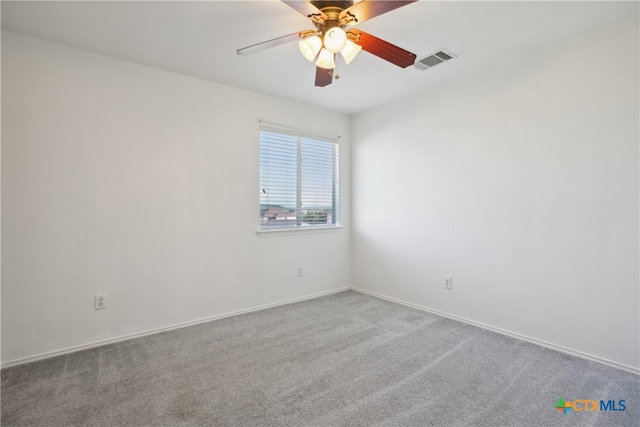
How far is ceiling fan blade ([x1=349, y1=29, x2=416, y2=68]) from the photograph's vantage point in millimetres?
1869

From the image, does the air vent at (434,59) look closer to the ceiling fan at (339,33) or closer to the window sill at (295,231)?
the ceiling fan at (339,33)

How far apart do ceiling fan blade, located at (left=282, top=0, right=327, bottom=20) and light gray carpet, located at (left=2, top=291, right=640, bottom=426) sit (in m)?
2.18

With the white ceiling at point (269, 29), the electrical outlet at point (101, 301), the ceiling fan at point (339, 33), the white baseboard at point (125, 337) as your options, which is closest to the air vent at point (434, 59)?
the white ceiling at point (269, 29)

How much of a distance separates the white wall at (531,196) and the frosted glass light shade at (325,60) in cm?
178

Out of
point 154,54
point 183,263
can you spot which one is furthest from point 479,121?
point 183,263

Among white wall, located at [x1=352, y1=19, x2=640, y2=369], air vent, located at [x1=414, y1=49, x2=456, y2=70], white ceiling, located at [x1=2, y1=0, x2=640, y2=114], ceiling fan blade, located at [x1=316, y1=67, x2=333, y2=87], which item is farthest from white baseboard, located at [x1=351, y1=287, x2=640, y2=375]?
ceiling fan blade, located at [x1=316, y1=67, x2=333, y2=87]

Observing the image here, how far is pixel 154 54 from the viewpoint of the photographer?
2.67m

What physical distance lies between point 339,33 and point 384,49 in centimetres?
35

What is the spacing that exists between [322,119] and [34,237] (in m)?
3.12

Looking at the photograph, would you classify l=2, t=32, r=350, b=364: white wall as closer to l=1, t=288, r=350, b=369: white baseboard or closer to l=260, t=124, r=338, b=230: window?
l=1, t=288, r=350, b=369: white baseboard

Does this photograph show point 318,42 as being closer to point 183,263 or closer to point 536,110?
point 536,110

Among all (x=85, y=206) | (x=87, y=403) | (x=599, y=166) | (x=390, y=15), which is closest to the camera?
(x=87, y=403)

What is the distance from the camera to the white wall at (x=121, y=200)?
7.82 ft

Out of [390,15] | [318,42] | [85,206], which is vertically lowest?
[85,206]
